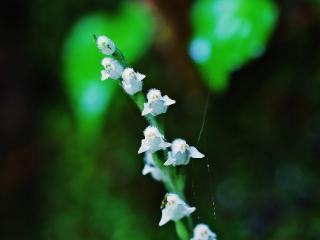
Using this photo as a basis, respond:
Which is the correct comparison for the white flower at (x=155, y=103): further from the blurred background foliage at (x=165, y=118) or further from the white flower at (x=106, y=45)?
the blurred background foliage at (x=165, y=118)

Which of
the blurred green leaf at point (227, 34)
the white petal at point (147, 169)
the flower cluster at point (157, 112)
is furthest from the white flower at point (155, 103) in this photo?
the blurred green leaf at point (227, 34)

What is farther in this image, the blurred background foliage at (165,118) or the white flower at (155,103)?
the blurred background foliage at (165,118)

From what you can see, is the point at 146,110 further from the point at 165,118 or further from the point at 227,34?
the point at 165,118

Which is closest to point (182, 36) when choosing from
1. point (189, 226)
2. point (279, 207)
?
point (279, 207)

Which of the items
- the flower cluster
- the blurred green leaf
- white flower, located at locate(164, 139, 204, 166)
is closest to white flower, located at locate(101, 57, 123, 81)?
the flower cluster

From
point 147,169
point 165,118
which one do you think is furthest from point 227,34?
point 147,169

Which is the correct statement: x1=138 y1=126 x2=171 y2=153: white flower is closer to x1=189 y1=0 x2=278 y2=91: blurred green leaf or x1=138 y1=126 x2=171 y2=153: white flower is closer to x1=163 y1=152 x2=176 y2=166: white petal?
x1=163 y1=152 x2=176 y2=166: white petal
